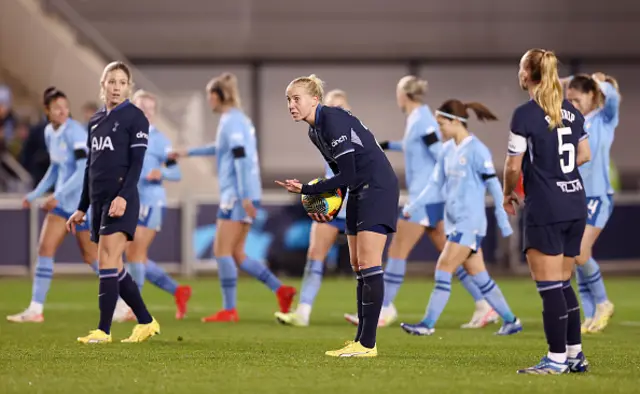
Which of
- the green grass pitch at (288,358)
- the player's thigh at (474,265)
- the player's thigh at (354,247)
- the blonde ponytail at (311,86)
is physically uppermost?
the blonde ponytail at (311,86)

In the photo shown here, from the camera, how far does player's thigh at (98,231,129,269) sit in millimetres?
9414

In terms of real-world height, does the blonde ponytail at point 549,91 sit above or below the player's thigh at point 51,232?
above

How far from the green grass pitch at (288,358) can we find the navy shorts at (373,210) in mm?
861

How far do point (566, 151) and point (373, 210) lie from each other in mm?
1426

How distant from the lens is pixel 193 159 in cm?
2395

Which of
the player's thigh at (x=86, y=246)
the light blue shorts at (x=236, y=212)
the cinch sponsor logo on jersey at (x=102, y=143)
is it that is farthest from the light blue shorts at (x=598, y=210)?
the player's thigh at (x=86, y=246)

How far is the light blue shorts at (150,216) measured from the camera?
1237 centimetres

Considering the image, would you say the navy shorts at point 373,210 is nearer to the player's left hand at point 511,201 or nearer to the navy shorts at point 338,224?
the player's left hand at point 511,201

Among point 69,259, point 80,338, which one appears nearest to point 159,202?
point 80,338

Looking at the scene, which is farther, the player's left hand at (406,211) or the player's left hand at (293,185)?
the player's left hand at (406,211)

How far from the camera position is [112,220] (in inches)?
370

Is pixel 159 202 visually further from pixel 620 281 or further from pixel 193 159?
pixel 193 159

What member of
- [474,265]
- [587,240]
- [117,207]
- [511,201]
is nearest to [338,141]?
[511,201]

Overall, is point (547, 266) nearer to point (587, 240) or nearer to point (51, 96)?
point (587, 240)
